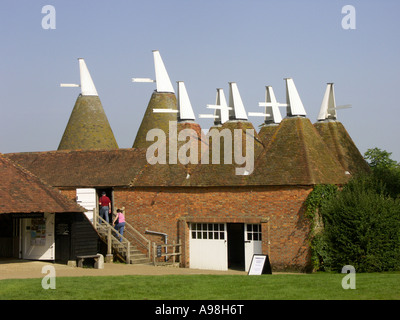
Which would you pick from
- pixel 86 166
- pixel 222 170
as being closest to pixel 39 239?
pixel 86 166

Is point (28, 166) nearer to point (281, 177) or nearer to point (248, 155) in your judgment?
point (248, 155)

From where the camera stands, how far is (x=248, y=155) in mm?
23469

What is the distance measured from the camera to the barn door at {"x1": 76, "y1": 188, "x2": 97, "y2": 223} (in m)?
24.2

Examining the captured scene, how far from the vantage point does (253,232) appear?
871 inches

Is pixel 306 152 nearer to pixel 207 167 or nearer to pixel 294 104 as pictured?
pixel 294 104

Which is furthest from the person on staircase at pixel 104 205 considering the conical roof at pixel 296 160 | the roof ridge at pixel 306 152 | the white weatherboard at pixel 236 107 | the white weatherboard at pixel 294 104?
the white weatherboard at pixel 294 104

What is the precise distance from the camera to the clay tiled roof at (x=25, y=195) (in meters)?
18.6

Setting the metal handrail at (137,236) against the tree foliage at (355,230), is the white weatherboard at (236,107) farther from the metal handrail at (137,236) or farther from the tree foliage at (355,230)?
the metal handrail at (137,236)

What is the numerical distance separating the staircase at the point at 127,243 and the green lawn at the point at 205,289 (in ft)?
24.9

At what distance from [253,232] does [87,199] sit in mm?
6798

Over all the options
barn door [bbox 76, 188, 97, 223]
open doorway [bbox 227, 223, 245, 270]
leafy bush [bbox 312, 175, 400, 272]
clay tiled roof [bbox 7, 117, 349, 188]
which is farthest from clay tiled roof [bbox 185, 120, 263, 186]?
barn door [bbox 76, 188, 97, 223]

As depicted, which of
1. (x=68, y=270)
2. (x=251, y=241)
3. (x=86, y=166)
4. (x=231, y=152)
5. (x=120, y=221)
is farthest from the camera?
(x=86, y=166)

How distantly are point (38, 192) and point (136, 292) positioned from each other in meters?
8.59
